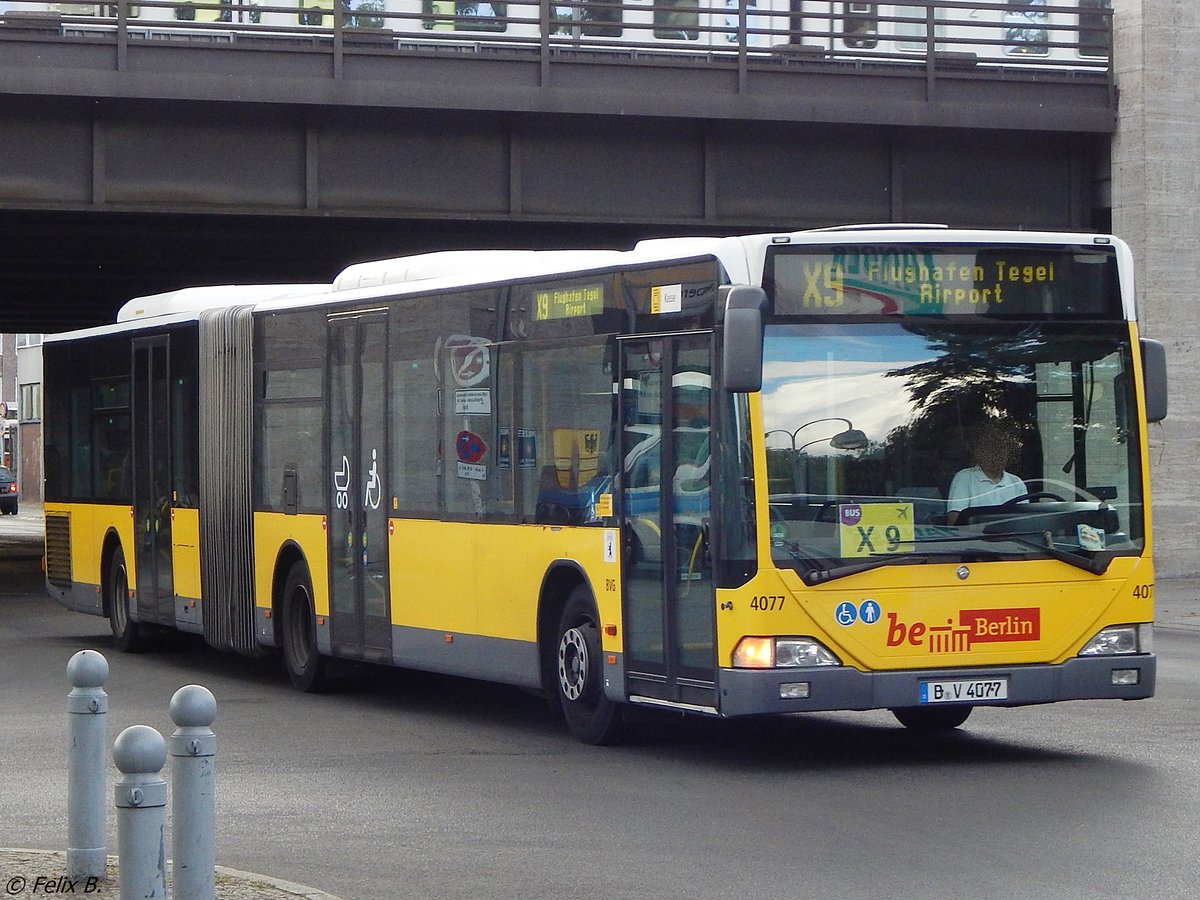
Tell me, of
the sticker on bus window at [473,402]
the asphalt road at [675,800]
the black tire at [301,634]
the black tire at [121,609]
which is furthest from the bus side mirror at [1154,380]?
the black tire at [121,609]

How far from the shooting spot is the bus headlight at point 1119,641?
11.2 meters

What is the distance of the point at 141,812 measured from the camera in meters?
6.16

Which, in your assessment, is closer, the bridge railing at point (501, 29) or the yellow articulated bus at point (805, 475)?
the yellow articulated bus at point (805, 475)

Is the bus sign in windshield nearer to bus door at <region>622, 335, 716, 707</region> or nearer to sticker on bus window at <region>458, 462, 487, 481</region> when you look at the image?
bus door at <region>622, 335, 716, 707</region>

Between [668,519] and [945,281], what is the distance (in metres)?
1.86

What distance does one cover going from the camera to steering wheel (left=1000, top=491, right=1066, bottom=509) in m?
11.1

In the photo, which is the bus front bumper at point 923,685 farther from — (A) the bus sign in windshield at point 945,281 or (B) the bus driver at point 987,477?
(A) the bus sign in windshield at point 945,281

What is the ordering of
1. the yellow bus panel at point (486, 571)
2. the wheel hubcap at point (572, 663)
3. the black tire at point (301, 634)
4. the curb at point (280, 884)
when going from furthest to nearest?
1. the black tire at point (301, 634)
2. the wheel hubcap at point (572, 663)
3. the yellow bus panel at point (486, 571)
4. the curb at point (280, 884)

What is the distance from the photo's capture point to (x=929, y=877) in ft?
25.7

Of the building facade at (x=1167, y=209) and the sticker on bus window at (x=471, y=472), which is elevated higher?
the building facade at (x=1167, y=209)

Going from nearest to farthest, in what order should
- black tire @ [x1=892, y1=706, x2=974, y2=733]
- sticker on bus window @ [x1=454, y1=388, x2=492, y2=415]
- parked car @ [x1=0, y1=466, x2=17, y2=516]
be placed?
black tire @ [x1=892, y1=706, x2=974, y2=733], sticker on bus window @ [x1=454, y1=388, x2=492, y2=415], parked car @ [x1=0, y1=466, x2=17, y2=516]

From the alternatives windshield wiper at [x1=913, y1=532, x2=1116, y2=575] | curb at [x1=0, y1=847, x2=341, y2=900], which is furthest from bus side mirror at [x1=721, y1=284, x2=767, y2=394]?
curb at [x1=0, y1=847, x2=341, y2=900]

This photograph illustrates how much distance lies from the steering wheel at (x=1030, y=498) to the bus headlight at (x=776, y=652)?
124 centimetres

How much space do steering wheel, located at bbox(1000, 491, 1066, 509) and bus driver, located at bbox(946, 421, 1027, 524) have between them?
1cm
